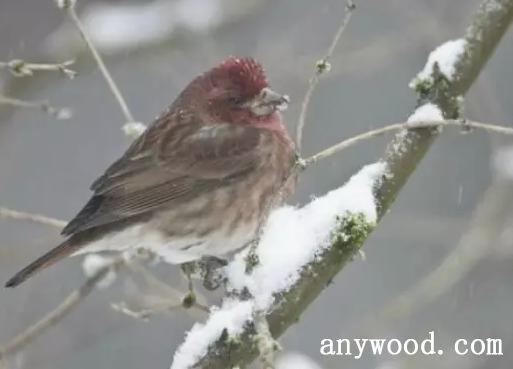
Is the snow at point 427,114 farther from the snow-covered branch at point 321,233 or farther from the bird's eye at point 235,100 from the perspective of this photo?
the bird's eye at point 235,100

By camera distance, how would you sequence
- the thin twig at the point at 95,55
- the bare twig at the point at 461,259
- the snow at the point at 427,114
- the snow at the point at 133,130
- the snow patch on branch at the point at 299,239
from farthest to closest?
the bare twig at the point at 461,259
the snow at the point at 133,130
the thin twig at the point at 95,55
the snow at the point at 427,114
the snow patch on branch at the point at 299,239

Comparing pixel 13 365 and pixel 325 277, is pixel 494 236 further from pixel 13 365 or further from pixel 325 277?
pixel 13 365

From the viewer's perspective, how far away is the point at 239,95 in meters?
4.70

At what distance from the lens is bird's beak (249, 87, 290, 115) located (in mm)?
4590

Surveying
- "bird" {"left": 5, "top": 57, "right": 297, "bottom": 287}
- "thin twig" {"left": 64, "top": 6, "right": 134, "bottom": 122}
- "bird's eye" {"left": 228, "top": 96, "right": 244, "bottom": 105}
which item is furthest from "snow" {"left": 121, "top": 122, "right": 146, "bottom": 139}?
"bird's eye" {"left": 228, "top": 96, "right": 244, "bottom": 105}

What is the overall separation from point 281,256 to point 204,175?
44.8 inches

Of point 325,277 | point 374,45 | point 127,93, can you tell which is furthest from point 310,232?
point 127,93

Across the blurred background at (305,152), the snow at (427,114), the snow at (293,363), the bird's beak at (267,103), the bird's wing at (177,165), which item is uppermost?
the blurred background at (305,152)

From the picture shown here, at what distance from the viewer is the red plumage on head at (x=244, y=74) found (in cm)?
459

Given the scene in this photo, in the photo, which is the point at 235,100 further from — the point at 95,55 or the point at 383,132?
the point at 383,132

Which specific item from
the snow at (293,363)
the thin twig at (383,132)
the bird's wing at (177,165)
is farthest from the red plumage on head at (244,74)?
the snow at (293,363)

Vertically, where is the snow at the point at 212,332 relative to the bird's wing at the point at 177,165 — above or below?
below

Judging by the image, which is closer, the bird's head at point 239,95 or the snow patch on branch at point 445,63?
the snow patch on branch at point 445,63

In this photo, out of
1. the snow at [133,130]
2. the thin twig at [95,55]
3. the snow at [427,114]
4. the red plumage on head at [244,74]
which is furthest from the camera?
the snow at [133,130]
